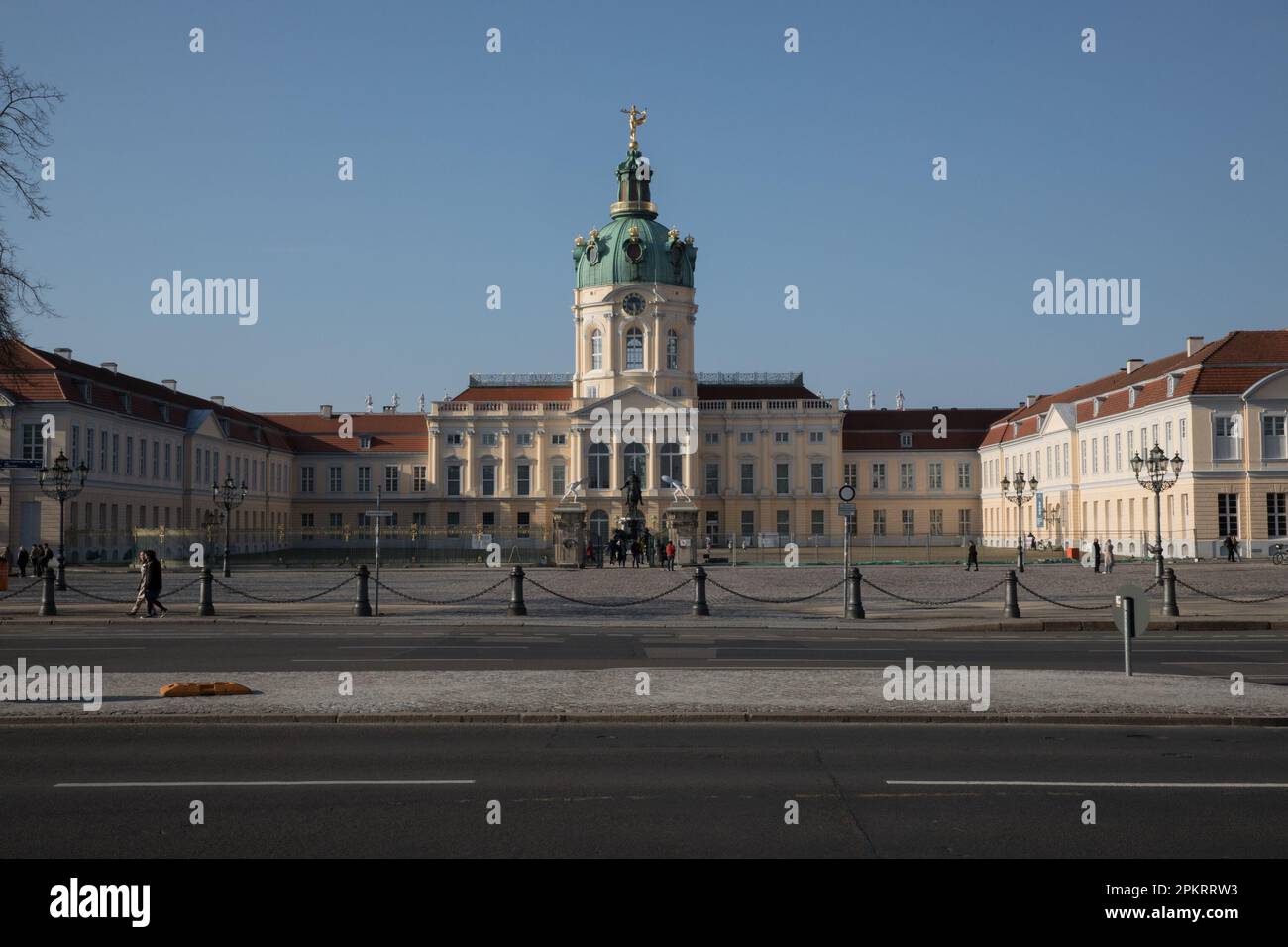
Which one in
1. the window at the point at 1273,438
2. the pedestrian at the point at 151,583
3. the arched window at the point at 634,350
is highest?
the arched window at the point at 634,350

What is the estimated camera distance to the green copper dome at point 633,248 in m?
95.8

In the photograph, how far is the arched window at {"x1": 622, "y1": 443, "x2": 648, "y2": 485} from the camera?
308 feet

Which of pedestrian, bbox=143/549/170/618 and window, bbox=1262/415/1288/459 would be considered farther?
window, bbox=1262/415/1288/459

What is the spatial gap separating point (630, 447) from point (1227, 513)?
46.7 m

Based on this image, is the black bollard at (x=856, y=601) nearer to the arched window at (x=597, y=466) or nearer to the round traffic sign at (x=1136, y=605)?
the round traffic sign at (x=1136, y=605)

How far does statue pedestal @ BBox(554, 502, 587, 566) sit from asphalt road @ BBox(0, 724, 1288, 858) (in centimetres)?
3840

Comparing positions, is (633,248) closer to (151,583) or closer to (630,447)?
(630,447)

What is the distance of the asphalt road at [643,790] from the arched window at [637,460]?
8131 centimetres

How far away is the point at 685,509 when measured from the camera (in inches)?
2096

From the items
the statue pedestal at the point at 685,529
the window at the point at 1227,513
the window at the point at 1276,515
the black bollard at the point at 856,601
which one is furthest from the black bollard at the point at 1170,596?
the window at the point at 1276,515

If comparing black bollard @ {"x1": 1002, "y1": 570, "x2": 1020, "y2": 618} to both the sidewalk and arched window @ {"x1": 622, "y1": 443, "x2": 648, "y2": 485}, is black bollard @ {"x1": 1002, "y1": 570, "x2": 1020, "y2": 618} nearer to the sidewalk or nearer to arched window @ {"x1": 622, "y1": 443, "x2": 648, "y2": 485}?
the sidewalk

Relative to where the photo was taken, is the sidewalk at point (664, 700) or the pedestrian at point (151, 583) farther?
the pedestrian at point (151, 583)

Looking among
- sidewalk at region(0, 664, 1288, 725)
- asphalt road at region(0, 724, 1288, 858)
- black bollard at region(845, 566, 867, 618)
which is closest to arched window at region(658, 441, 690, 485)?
black bollard at region(845, 566, 867, 618)
